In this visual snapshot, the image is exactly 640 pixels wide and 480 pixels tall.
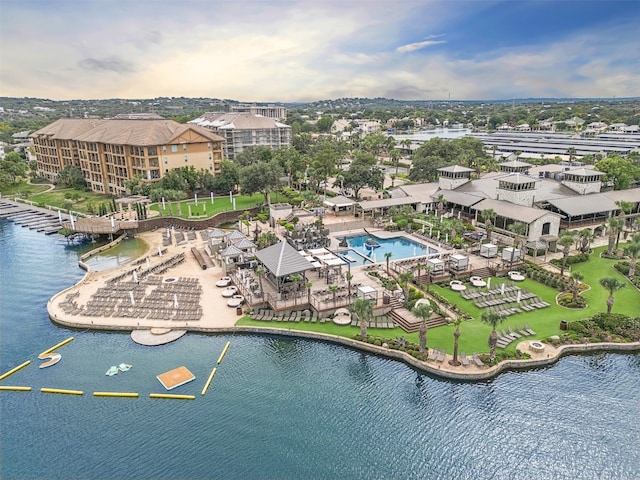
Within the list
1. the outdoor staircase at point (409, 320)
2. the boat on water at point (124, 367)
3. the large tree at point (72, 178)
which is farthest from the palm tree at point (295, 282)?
the large tree at point (72, 178)

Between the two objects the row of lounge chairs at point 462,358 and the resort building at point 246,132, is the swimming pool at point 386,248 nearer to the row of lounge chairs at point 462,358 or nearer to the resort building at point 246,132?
the row of lounge chairs at point 462,358

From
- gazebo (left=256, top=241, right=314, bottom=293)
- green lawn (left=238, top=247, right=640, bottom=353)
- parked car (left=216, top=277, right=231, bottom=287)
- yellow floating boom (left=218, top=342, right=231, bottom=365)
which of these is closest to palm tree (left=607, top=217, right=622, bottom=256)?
green lawn (left=238, top=247, right=640, bottom=353)

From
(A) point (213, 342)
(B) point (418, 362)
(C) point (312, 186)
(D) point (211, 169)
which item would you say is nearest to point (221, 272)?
(A) point (213, 342)

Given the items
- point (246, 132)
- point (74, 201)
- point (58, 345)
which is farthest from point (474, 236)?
point (246, 132)

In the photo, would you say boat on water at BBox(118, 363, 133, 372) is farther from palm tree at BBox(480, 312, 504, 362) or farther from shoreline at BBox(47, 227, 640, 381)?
palm tree at BBox(480, 312, 504, 362)

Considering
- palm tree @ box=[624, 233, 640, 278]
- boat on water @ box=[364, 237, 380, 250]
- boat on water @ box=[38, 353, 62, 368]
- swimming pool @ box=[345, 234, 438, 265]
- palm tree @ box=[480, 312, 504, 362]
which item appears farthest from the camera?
boat on water @ box=[364, 237, 380, 250]
